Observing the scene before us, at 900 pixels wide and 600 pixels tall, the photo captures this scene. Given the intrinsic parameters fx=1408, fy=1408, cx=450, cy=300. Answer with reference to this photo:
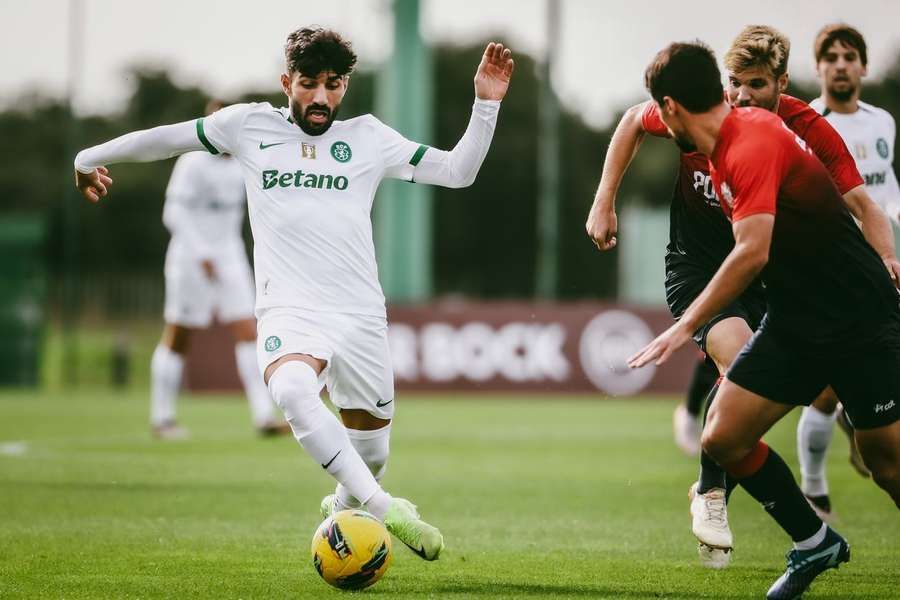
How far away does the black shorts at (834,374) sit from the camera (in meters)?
5.09

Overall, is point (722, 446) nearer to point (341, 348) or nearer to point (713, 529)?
point (713, 529)

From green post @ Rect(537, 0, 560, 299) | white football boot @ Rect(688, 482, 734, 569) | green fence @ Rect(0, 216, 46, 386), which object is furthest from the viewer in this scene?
green post @ Rect(537, 0, 560, 299)

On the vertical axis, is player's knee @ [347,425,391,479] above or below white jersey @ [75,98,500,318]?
below

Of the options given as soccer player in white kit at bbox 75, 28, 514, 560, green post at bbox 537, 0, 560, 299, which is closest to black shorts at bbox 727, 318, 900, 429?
soccer player in white kit at bbox 75, 28, 514, 560

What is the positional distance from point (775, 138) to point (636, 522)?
11.1ft

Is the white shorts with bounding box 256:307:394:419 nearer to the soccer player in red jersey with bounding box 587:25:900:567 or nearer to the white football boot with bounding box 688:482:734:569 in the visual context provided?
the soccer player in red jersey with bounding box 587:25:900:567

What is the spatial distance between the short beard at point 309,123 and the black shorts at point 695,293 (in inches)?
70.4

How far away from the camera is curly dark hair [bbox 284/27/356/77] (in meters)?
5.98

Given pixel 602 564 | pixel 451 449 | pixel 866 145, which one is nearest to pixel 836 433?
pixel 451 449

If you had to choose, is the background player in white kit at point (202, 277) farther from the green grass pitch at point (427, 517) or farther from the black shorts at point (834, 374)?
the black shorts at point (834, 374)

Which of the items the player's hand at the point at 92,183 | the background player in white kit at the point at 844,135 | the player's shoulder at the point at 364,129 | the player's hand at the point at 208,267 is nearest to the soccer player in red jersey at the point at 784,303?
the player's shoulder at the point at 364,129

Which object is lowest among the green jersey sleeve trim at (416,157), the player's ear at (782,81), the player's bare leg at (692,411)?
the player's bare leg at (692,411)

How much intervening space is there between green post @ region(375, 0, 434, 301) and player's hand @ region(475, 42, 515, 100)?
17.2 metres

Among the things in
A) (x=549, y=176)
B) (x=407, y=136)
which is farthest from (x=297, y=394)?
(x=549, y=176)
